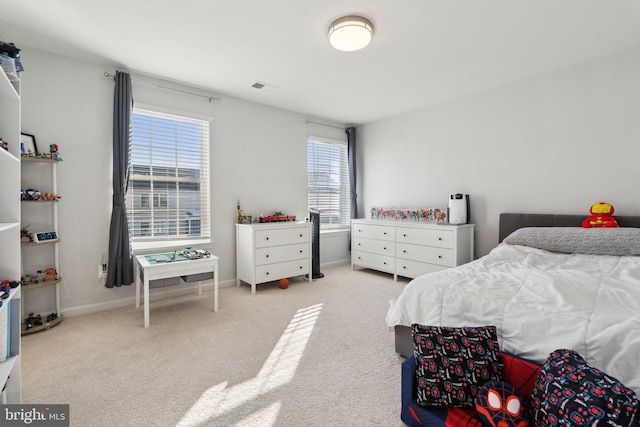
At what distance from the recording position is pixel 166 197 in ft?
11.5

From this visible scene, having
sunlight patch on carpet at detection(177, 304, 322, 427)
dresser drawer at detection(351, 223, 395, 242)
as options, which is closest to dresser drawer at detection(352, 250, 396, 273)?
dresser drawer at detection(351, 223, 395, 242)

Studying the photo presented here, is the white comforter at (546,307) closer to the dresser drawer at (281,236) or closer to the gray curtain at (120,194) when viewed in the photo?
the dresser drawer at (281,236)

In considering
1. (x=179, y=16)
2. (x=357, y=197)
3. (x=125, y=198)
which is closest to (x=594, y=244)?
(x=357, y=197)

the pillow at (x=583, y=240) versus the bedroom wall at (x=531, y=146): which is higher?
the bedroom wall at (x=531, y=146)

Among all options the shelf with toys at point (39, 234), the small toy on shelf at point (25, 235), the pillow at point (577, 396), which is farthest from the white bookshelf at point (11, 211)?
the pillow at point (577, 396)

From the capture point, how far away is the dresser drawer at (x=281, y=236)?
3.67 m

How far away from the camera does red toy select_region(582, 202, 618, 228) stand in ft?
8.95

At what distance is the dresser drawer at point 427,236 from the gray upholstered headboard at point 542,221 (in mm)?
604

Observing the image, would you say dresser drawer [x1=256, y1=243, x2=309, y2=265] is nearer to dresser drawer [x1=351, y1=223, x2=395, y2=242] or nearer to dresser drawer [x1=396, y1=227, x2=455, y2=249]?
dresser drawer [x1=351, y1=223, x2=395, y2=242]

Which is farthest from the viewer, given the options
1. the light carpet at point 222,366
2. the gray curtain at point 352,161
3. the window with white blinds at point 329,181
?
the gray curtain at point 352,161

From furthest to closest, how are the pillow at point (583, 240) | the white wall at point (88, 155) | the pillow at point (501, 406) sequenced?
the white wall at point (88, 155) < the pillow at point (583, 240) < the pillow at point (501, 406)

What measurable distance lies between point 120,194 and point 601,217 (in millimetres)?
4678

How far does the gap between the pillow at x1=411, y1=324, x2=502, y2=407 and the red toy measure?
2.18 m

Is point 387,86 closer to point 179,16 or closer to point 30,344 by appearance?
point 179,16
